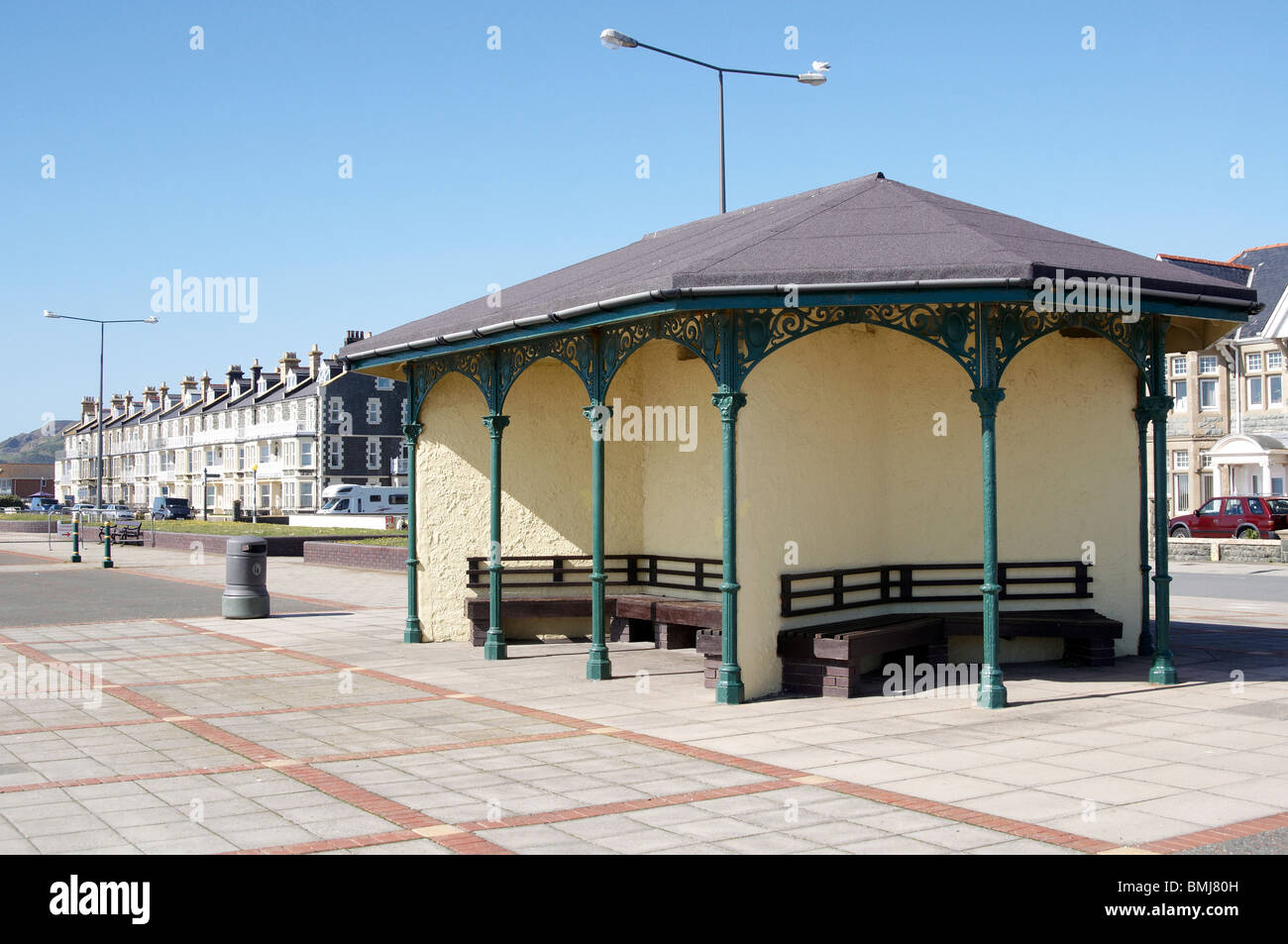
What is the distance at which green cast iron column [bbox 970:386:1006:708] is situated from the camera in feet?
33.6

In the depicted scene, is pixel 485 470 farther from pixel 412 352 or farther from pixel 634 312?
pixel 634 312

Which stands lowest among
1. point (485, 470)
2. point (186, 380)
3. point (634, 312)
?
point (485, 470)

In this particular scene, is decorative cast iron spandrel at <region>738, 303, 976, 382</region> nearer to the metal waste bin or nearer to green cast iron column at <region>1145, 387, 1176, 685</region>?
green cast iron column at <region>1145, 387, 1176, 685</region>

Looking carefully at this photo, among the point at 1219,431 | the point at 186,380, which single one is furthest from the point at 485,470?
the point at 186,380

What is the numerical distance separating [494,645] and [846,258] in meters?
6.33

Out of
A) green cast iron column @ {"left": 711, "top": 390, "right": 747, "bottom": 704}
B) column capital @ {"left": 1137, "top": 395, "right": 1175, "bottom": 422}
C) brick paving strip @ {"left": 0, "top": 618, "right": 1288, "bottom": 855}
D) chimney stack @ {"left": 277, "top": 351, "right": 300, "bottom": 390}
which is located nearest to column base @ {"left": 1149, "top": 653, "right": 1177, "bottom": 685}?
column capital @ {"left": 1137, "top": 395, "right": 1175, "bottom": 422}

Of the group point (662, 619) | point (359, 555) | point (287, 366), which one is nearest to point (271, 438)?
point (287, 366)

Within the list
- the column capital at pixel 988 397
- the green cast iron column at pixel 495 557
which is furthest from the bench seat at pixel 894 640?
the green cast iron column at pixel 495 557

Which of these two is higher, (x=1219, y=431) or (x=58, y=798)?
(x=1219, y=431)

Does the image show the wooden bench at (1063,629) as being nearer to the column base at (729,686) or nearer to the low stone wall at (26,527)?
the column base at (729,686)

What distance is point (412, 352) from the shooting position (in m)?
14.8
